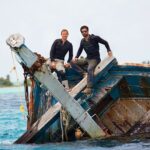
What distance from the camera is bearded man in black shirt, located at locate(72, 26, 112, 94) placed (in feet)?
47.5

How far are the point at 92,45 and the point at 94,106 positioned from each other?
143 cm

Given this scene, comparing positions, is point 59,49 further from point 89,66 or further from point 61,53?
point 89,66

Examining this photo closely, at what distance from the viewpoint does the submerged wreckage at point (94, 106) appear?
14008mm

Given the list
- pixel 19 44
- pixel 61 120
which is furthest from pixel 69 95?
pixel 19 44

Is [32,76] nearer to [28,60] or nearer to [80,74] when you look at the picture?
[28,60]

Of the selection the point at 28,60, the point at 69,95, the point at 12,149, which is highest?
the point at 28,60

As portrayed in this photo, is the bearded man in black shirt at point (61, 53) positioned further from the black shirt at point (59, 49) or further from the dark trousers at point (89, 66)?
the dark trousers at point (89, 66)

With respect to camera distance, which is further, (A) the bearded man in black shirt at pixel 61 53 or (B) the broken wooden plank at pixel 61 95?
(A) the bearded man in black shirt at pixel 61 53

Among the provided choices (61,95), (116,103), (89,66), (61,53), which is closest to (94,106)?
(116,103)

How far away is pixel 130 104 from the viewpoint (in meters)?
15.2

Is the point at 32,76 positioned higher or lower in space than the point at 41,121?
higher

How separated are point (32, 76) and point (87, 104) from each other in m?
1.58

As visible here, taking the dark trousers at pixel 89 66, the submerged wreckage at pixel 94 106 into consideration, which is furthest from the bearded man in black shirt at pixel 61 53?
the submerged wreckage at pixel 94 106

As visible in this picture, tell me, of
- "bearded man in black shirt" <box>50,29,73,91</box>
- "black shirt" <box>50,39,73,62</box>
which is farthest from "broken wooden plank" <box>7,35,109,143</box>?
"black shirt" <box>50,39,73,62</box>
